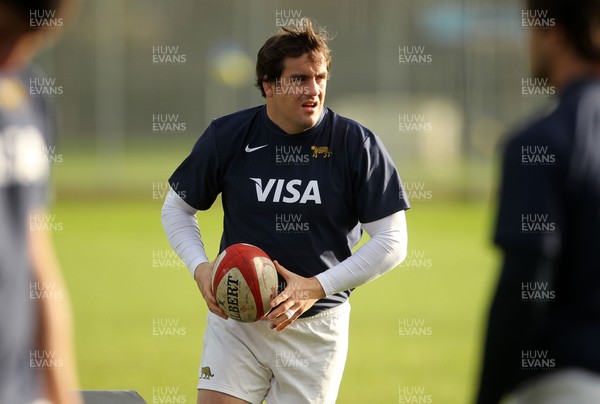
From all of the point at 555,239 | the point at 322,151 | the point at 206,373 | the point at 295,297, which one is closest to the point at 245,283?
the point at 295,297

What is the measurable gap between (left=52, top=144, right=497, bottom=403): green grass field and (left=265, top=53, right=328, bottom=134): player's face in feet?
6.99

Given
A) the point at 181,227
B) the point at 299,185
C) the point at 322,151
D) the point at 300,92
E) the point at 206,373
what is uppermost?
the point at 300,92

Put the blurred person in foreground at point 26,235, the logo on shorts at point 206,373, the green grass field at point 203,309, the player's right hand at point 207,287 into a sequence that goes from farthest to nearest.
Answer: the green grass field at point 203,309 → the logo on shorts at point 206,373 → the player's right hand at point 207,287 → the blurred person in foreground at point 26,235

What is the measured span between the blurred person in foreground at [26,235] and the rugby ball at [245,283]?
6.31 ft

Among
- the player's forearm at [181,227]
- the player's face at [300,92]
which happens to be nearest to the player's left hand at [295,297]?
the player's forearm at [181,227]

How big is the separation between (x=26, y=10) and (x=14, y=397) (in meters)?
0.85

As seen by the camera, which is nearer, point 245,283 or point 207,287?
point 245,283

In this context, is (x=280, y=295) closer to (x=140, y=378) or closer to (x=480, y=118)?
(x=140, y=378)

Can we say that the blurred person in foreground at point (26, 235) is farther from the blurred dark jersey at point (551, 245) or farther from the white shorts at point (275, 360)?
the white shorts at point (275, 360)

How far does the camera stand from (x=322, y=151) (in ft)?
14.9

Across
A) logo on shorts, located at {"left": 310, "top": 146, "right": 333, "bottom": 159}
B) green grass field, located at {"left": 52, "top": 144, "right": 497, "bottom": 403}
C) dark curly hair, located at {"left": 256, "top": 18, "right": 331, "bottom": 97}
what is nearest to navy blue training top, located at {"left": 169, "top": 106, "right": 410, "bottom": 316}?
logo on shorts, located at {"left": 310, "top": 146, "right": 333, "bottom": 159}

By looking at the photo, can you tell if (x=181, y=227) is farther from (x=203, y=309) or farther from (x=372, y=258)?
(x=203, y=309)

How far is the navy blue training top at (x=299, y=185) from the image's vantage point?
4.46 metres

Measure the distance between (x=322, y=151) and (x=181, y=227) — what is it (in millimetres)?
774
